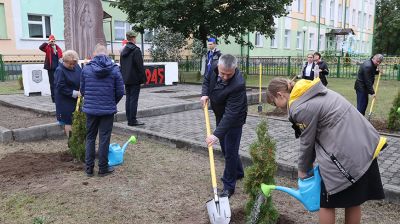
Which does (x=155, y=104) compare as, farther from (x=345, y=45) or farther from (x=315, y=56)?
(x=345, y=45)

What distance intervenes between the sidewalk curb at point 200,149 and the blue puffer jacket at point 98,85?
1.86 meters

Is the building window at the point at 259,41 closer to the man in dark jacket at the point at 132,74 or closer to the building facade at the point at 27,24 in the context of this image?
the building facade at the point at 27,24

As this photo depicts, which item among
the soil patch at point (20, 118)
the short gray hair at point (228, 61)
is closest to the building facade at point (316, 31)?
the soil patch at point (20, 118)

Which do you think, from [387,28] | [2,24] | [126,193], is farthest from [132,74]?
[387,28]

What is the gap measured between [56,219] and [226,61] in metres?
2.37

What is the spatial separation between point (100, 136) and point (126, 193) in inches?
37.4

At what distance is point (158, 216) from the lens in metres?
4.00

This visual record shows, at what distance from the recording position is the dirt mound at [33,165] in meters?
5.17

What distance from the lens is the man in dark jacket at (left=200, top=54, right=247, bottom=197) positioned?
13.0ft

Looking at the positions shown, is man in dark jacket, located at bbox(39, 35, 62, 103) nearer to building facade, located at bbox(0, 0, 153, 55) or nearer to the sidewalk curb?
the sidewalk curb

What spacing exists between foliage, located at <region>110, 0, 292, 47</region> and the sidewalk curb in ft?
36.5

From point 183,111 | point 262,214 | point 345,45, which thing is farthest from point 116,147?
point 345,45

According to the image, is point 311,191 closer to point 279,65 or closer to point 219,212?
point 219,212

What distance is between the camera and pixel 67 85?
18.8 ft
